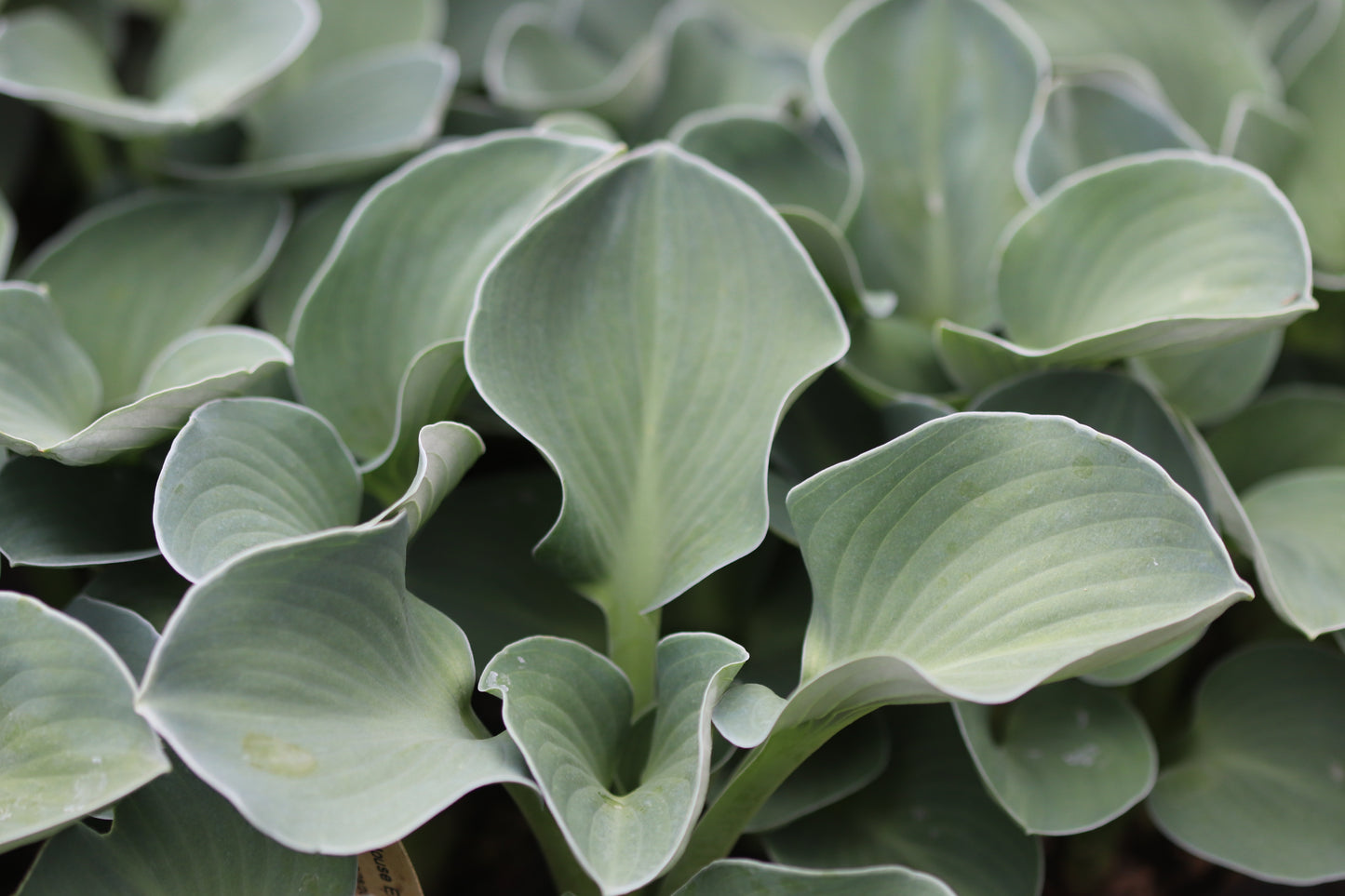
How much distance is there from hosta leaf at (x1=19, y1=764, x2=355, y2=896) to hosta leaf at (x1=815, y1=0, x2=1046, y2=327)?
0.50 meters

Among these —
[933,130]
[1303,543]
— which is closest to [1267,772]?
[1303,543]

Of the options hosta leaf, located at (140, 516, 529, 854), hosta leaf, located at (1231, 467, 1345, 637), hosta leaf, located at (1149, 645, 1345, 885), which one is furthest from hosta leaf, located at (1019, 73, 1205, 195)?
hosta leaf, located at (140, 516, 529, 854)

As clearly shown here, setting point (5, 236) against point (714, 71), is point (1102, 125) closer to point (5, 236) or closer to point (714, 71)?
point (714, 71)

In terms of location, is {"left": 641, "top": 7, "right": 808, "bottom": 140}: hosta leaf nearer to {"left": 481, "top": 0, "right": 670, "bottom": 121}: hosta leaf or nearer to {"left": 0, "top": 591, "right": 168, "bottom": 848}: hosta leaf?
{"left": 481, "top": 0, "right": 670, "bottom": 121}: hosta leaf

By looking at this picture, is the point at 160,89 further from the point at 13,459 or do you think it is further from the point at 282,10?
the point at 13,459

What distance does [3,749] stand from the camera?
1.50ft

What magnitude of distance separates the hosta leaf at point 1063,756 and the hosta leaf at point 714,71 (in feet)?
1.59

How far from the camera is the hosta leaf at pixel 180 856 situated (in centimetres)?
49

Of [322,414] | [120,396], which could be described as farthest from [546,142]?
[120,396]

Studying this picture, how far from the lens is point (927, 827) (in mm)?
637

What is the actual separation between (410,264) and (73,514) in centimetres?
22

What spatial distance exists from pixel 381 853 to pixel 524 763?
100mm

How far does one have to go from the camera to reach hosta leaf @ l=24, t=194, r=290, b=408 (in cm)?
71

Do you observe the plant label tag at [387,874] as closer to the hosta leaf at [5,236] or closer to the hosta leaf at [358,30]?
the hosta leaf at [5,236]
